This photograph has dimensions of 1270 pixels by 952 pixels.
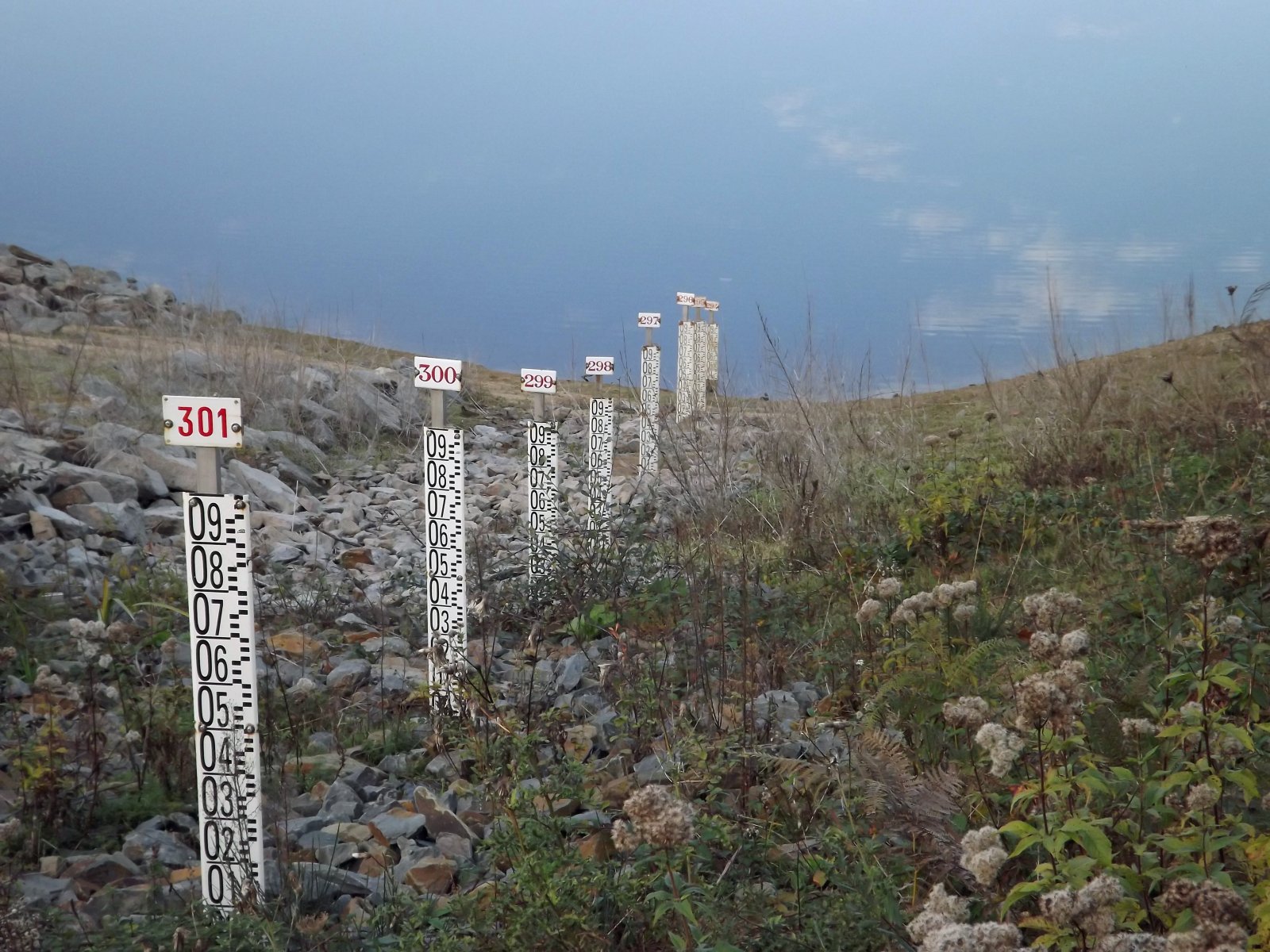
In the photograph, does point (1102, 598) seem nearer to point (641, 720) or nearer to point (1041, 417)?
point (641, 720)

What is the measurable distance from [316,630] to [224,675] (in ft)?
10.3

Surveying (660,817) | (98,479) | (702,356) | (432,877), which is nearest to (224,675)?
(432,877)

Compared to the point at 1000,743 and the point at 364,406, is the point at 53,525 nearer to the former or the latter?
the point at 1000,743

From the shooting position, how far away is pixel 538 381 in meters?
7.95

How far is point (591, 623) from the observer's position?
6.37m

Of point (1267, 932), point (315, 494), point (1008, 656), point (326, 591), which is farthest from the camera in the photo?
point (315, 494)

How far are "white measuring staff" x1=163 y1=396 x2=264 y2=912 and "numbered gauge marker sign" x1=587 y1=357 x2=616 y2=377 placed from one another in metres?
8.90

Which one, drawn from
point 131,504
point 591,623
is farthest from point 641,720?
point 131,504

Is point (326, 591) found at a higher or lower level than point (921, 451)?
lower

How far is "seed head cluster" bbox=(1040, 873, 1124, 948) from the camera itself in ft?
6.25

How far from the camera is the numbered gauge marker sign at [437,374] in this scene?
223 inches

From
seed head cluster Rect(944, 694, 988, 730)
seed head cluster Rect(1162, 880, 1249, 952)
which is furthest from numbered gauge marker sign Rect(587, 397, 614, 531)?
seed head cluster Rect(1162, 880, 1249, 952)

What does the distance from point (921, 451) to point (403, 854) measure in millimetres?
7068

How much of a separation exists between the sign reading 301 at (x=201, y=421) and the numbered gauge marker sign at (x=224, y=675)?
0.18 meters
